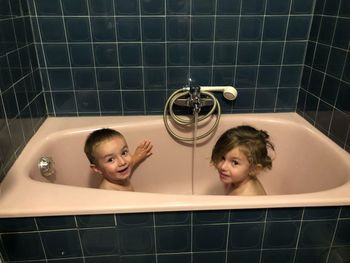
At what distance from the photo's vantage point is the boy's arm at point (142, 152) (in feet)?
4.66

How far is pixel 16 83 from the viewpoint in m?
1.12

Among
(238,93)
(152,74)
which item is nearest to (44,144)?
(152,74)

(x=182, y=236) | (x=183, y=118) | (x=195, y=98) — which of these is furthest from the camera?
(x=183, y=118)

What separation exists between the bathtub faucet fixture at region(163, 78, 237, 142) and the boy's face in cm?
34

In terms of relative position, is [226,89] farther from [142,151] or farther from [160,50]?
[142,151]

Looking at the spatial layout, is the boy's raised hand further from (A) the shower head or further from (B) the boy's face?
(A) the shower head

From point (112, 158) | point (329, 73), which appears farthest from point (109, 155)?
point (329, 73)

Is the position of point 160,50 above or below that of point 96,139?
above

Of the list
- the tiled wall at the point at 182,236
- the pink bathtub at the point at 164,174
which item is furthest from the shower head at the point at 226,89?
the tiled wall at the point at 182,236

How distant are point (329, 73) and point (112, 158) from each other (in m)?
0.93

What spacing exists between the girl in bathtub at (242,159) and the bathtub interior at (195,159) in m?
0.26

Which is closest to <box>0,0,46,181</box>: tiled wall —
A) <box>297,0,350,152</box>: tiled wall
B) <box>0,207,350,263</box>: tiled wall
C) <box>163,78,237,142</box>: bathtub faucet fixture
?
<box>0,207,350,263</box>: tiled wall

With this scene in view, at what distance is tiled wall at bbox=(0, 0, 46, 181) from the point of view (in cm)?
101

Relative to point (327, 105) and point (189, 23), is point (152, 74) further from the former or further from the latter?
point (327, 105)
